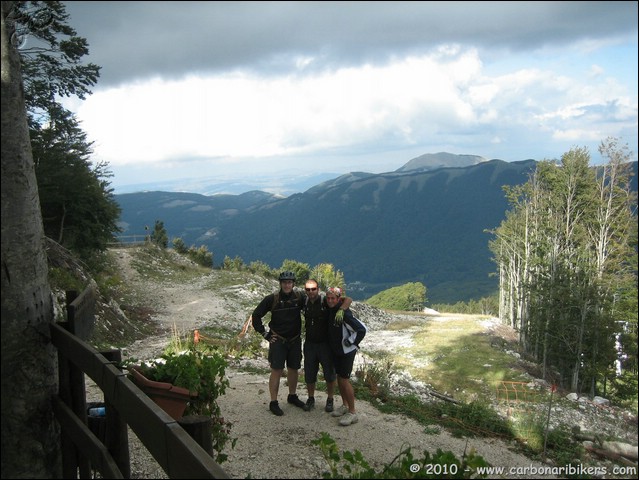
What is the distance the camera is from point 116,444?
3059mm

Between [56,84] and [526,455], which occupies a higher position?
[56,84]

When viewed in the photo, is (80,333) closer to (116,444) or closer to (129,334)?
(116,444)

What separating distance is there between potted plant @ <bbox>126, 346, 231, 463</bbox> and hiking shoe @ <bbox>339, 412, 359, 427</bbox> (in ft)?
7.93

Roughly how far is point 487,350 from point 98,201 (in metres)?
Answer: 25.5

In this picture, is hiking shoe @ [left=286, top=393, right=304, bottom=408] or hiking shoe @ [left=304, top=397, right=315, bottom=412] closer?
hiking shoe @ [left=304, top=397, right=315, bottom=412]

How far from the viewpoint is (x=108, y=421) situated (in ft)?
10.1

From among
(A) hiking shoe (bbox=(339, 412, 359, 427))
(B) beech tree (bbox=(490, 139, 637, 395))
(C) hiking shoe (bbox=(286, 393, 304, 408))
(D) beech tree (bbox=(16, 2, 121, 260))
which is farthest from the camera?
(B) beech tree (bbox=(490, 139, 637, 395))

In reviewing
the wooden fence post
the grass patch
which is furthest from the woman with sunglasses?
the grass patch

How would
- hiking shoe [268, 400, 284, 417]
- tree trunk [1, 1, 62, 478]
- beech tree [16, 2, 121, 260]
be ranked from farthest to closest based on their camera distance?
1. beech tree [16, 2, 121, 260]
2. hiking shoe [268, 400, 284, 417]
3. tree trunk [1, 1, 62, 478]

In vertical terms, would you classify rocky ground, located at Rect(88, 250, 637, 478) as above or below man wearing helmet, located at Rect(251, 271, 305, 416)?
below

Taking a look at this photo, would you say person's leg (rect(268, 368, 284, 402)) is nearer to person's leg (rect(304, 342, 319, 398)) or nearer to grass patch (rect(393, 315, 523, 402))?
person's leg (rect(304, 342, 319, 398))

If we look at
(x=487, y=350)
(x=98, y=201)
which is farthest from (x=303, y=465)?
(x=487, y=350)

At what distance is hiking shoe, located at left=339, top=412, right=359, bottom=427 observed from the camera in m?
6.69

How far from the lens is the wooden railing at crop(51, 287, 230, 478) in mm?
2299
